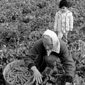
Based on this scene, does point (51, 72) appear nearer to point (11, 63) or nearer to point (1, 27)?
point (11, 63)

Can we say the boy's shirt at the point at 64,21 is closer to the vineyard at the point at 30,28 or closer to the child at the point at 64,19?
the child at the point at 64,19

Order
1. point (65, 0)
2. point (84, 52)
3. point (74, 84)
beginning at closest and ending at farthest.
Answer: point (74, 84) < point (65, 0) < point (84, 52)

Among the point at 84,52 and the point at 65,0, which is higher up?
the point at 65,0

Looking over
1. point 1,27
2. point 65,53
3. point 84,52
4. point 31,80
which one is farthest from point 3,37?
point 65,53

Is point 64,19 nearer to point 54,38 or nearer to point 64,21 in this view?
point 64,21

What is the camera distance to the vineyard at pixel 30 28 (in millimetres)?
3448

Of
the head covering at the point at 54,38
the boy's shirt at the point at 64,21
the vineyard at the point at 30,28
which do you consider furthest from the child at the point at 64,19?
the head covering at the point at 54,38

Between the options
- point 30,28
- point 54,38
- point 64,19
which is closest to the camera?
point 54,38

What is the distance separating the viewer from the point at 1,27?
14.6 feet

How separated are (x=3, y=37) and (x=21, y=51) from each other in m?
0.82

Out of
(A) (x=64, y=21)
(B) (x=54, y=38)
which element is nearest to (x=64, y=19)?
(A) (x=64, y=21)

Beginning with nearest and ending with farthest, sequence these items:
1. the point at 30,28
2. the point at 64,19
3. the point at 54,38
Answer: the point at 54,38, the point at 64,19, the point at 30,28

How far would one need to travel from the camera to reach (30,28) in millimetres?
4516

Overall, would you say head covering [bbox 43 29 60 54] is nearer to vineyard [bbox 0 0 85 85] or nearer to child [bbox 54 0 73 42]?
vineyard [bbox 0 0 85 85]
